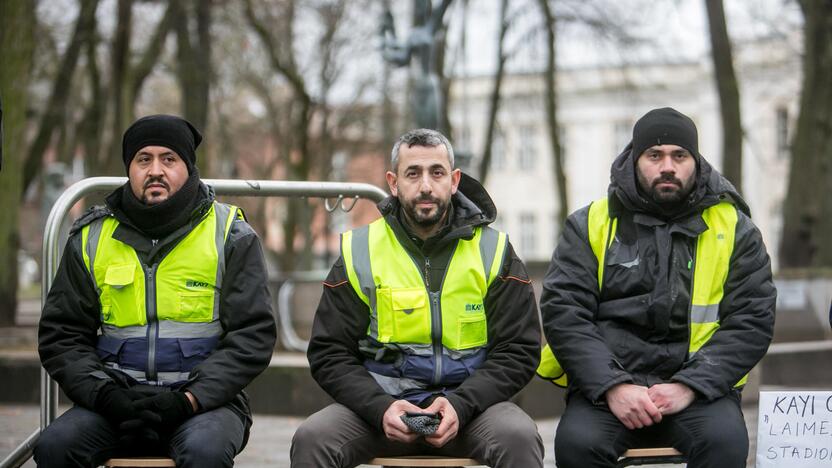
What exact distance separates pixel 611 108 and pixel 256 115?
2331cm

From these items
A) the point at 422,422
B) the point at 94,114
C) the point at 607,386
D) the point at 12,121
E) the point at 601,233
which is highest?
the point at 94,114

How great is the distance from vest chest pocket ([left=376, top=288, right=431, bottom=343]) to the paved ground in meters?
2.28

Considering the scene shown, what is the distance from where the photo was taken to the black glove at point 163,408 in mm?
4273

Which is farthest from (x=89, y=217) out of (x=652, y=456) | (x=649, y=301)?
(x=652, y=456)

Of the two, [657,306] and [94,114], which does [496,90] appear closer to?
[94,114]

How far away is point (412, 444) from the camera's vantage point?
4.42 metres

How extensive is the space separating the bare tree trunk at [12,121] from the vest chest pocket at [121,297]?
7.48m

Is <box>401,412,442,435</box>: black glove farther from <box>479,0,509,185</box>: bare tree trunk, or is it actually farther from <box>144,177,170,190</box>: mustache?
<box>479,0,509,185</box>: bare tree trunk

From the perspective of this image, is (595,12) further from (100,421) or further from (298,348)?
(100,421)

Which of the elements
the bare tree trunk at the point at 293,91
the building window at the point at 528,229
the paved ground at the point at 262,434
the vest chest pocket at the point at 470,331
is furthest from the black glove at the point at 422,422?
the building window at the point at 528,229

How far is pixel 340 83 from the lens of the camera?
28547 millimetres

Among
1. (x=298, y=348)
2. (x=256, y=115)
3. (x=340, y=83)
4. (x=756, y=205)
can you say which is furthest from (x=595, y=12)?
(x=756, y=205)

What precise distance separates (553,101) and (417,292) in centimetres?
1689

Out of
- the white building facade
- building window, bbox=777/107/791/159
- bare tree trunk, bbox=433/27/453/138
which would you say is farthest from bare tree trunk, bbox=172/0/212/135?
building window, bbox=777/107/791/159
